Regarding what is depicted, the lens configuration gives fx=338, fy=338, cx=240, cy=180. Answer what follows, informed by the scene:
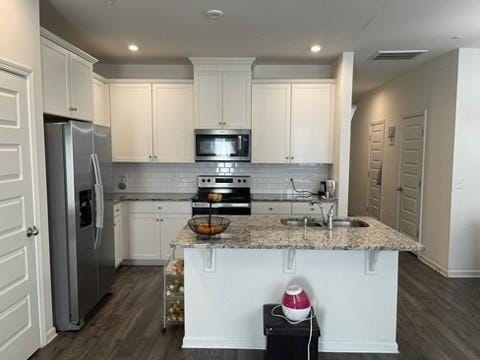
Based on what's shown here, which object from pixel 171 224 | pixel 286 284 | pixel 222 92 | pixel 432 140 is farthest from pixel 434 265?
pixel 222 92

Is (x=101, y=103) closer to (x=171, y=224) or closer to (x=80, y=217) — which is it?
(x=171, y=224)

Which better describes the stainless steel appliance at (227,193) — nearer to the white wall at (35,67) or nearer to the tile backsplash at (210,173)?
the tile backsplash at (210,173)

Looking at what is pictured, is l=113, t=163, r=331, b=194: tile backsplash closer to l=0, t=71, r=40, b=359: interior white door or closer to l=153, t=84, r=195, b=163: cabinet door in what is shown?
l=153, t=84, r=195, b=163: cabinet door

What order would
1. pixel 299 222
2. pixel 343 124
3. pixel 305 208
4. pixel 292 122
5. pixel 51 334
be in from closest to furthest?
1. pixel 51 334
2. pixel 299 222
3. pixel 343 124
4. pixel 305 208
5. pixel 292 122

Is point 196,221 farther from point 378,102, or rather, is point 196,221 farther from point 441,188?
point 378,102

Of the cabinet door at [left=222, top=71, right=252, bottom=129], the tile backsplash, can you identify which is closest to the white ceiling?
the cabinet door at [left=222, top=71, right=252, bottom=129]

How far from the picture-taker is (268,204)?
4465 millimetres

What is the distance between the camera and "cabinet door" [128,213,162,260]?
4.51 metres

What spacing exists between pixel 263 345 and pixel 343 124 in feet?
9.27

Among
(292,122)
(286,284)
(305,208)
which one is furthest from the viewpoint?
(292,122)

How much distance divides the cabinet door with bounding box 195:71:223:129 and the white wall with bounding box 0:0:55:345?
7.06ft

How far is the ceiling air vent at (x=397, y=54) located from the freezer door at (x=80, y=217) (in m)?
3.62

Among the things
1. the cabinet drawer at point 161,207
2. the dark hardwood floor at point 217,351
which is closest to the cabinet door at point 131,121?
the cabinet drawer at point 161,207

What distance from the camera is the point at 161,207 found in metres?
4.50
